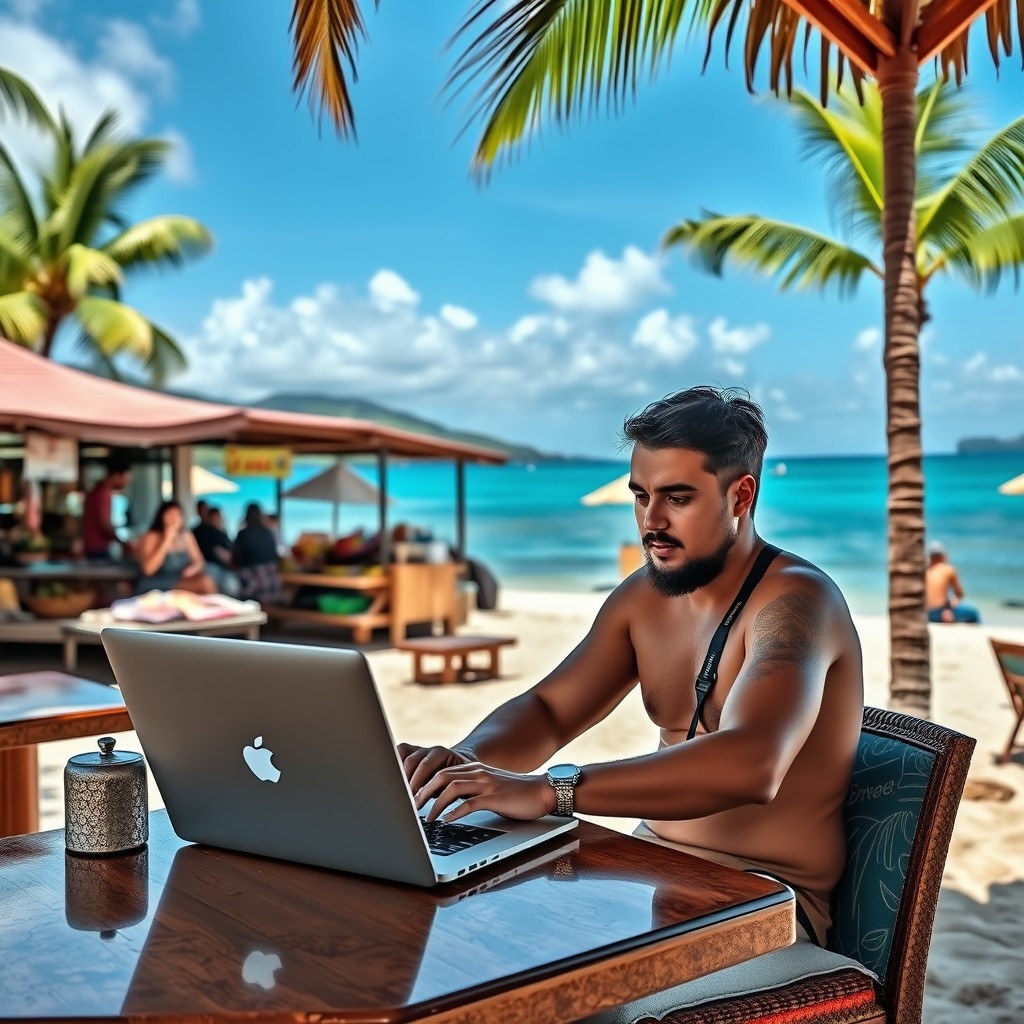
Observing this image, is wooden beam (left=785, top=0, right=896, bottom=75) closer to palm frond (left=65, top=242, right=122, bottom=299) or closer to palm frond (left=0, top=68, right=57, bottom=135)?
palm frond (left=65, top=242, right=122, bottom=299)

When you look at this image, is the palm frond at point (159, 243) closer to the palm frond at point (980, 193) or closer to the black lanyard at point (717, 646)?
the palm frond at point (980, 193)

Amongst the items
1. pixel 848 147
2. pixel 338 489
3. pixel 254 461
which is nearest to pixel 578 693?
pixel 848 147

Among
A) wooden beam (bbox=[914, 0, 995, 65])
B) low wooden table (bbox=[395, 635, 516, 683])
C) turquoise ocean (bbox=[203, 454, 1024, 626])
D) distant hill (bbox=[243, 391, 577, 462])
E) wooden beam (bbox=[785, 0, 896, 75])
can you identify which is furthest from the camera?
distant hill (bbox=[243, 391, 577, 462])

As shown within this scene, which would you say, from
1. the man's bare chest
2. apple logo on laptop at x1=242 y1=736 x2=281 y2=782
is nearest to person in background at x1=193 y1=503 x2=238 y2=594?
the man's bare chest

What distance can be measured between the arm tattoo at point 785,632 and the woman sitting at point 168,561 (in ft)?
30.1

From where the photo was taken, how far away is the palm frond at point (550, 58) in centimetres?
464

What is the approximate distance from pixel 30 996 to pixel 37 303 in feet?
64.5

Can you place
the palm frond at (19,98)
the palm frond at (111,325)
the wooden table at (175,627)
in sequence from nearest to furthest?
the wooden table at (175,627) < the palm frond at (19,98) < the palm frond at (111,325)

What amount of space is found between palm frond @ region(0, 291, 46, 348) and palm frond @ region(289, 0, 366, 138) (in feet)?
50.3

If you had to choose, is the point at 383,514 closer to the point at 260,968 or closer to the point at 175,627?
the point at 175,627

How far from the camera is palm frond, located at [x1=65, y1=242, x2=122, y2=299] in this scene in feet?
61.4

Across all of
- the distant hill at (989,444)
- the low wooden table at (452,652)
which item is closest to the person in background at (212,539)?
the low wooden table at (452,652)

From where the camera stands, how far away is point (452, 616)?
40.0ft

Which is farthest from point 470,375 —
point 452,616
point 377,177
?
point 452,616
